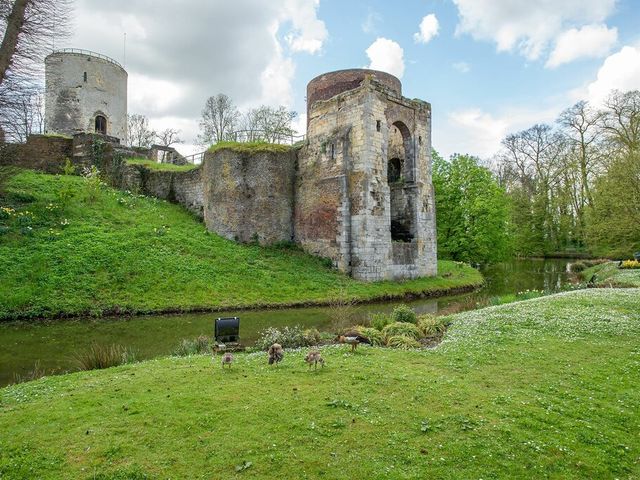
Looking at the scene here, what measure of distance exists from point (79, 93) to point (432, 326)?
31935 millimetres

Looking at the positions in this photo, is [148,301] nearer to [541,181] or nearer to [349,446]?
[349,446]

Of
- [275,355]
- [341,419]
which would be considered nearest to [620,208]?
[275,355]

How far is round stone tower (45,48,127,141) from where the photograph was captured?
3155 centimetres

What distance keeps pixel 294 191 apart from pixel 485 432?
2104 cm

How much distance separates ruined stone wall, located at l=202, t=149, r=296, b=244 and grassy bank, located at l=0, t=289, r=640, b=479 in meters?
16.3

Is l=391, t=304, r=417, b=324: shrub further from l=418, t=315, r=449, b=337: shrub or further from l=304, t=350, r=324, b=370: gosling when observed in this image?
l=304, t=350, r=324, b=370: gosling

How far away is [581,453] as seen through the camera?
4.58 m

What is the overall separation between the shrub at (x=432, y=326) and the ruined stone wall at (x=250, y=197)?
14.1m

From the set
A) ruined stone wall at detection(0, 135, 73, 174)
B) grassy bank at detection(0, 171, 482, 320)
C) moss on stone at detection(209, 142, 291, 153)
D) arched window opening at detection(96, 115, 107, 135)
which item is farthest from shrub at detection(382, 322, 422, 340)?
arched window opening at detection(96, 115, 107, 135)

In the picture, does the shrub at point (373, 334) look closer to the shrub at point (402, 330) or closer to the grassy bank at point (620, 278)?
the shrub at point (402, 330)

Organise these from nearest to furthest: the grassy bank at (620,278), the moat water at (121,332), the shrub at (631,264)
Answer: the moat water at (121,332), the grassy bank at (620,278), the shrub at (631,264)

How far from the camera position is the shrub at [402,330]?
10186 millimetres

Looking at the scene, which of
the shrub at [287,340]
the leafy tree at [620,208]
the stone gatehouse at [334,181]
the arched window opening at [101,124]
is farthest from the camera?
the arched window opening at [101,124]

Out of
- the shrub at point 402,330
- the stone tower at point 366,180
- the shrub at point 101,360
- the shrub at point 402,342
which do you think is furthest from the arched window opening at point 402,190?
the shrub at point 101,360
